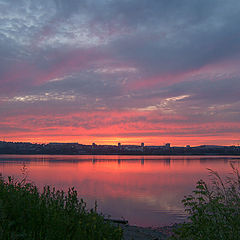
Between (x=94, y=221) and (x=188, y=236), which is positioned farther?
(x=188, y=236)

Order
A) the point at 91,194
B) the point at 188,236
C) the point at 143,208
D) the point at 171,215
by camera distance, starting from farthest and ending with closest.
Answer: the point at 91,194 → the point at 143,208 → the point at 171,215 → the point at 188,236

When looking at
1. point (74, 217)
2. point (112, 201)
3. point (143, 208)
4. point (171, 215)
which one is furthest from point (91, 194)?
point (74, 217)

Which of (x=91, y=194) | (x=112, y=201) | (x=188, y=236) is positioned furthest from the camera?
(x=91, y=194)

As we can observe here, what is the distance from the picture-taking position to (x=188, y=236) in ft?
27.7

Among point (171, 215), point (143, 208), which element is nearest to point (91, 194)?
point (143, 208)

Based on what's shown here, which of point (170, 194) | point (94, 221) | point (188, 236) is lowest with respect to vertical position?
point (170, 194)

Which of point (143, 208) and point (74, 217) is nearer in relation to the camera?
point (74, 217)

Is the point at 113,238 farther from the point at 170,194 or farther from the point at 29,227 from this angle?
the point at 170,194

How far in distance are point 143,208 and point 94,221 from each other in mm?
24369

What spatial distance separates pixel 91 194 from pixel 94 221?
33090mm

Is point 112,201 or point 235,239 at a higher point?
point 235,239

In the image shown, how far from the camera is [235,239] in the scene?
7230 millimetres

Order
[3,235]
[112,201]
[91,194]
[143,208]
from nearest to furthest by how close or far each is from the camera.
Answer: [3,235] → [143,208] → [112,201] → [91,194]

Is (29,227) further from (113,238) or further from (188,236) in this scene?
(188,236)
